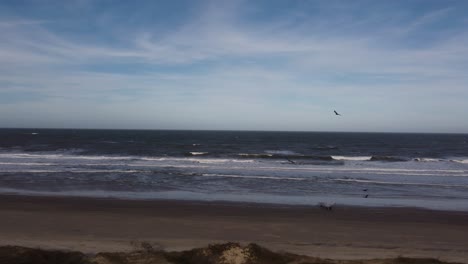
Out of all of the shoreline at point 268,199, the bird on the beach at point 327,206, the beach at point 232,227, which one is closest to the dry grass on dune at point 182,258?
the beach at point 232,227

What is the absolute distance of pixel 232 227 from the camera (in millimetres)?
10883

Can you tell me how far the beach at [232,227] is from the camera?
8711 mm

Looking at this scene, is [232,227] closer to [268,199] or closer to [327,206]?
[327,206]

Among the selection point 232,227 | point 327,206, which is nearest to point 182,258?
point 232,227

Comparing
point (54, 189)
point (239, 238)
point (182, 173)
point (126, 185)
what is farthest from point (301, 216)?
point (182, 173)

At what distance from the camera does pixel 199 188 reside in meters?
18.5

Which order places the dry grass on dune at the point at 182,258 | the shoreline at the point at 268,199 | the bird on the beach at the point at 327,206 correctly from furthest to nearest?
the shoreline at the point at 268,199
the bird on the beach at the point at 327,206
the dry grass on dune at the point at 182,258

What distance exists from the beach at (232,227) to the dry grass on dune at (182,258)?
1399mm

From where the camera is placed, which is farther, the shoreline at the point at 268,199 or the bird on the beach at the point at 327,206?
the shoreline at the point at 268,199

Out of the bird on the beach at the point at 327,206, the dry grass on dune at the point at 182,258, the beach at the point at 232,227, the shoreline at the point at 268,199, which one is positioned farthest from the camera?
the shoreline at the point at 268,199

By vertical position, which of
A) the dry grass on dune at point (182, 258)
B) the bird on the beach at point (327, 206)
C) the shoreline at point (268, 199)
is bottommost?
the shoreline at point (268, 199)

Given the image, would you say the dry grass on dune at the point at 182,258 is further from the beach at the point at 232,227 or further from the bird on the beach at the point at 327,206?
the bird on the beach at the point at 327,206

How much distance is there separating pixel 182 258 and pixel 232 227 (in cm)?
457

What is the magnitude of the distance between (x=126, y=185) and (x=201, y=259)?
45.3ft
